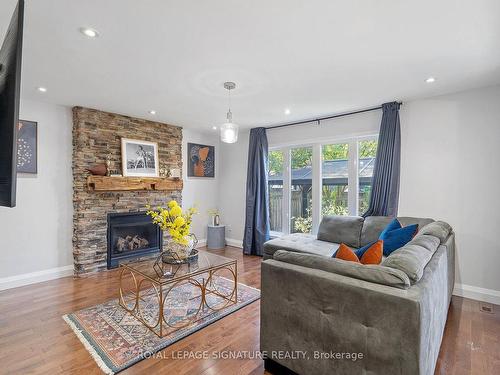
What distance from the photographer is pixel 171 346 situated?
2.19 metres

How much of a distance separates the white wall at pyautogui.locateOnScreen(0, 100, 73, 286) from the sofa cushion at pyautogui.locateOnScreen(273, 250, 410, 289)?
3532 mm

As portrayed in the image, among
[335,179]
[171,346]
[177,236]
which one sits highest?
[335,179]

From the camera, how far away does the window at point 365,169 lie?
13.5ft

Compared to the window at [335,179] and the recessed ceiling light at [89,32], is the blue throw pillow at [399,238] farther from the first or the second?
the recessed ceiling light at [89,32]

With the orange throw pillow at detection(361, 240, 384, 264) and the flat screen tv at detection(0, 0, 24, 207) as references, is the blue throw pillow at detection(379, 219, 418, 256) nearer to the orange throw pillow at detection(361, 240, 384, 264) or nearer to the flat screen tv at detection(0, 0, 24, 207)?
the orange throw pillow at detection(361, 240, 384, 264)

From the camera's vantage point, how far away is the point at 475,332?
2.43 m

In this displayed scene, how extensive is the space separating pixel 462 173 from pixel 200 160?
14.4ft

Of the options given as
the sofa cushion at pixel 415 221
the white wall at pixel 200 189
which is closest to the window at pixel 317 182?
the sofa cushion at pixel 415 221

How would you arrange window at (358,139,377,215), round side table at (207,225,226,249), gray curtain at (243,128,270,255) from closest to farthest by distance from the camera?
1. window at (358,139,377,215)
2. gray curtain at (243,128,270,255)
3. round side table at (207,225,226,249)

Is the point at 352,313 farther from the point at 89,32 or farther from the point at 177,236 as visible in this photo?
the point at 89,32

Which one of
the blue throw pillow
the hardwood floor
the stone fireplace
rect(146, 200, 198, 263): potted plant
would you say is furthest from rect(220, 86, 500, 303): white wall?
the stone fireplace

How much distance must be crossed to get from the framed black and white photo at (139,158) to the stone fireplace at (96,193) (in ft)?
0.32

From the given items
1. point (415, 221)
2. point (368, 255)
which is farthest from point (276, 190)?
point (368, 255)

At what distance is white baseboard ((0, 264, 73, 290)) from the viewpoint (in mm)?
3396
